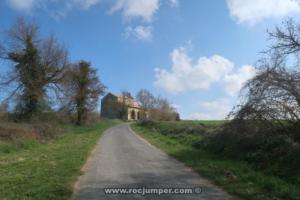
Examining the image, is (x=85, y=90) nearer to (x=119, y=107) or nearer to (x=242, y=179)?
(x=242, y=179)

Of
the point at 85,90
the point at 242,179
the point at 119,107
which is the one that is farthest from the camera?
the point at 119,107

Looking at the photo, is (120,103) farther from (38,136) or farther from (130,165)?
(130,165)

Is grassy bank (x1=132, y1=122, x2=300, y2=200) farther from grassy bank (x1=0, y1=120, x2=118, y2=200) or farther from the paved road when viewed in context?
grassy bank (x1=0, y1=120, x2=118, y2=200)

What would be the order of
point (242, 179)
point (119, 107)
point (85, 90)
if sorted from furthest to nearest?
point (119, 107), point (85, 90), point (242, 179)

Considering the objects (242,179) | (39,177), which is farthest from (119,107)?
(242,179)

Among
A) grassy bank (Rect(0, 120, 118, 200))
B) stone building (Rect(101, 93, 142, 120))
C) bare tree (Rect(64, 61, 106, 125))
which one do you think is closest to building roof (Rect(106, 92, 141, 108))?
stone building (Rect(101, 93, 142, 120))

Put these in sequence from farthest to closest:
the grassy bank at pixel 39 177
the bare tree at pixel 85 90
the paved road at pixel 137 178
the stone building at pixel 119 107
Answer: the stone building at pixel 119 107, the bare tree at pixel 85 90, the grassy bank at pixel 39 177, the paved road at pixel 137 178

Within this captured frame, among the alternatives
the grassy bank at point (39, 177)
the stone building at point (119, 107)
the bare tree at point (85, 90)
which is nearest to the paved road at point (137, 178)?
the grassy bank at point (39, 177)

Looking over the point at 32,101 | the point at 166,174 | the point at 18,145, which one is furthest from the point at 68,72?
the point at 166,174

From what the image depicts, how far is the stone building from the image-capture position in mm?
111938

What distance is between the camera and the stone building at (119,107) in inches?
4407

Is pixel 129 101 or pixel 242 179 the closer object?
pixel 242 179

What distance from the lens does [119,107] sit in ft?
367

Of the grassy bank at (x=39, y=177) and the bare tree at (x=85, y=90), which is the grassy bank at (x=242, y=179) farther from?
the bare tree at (x=85, y=90)
